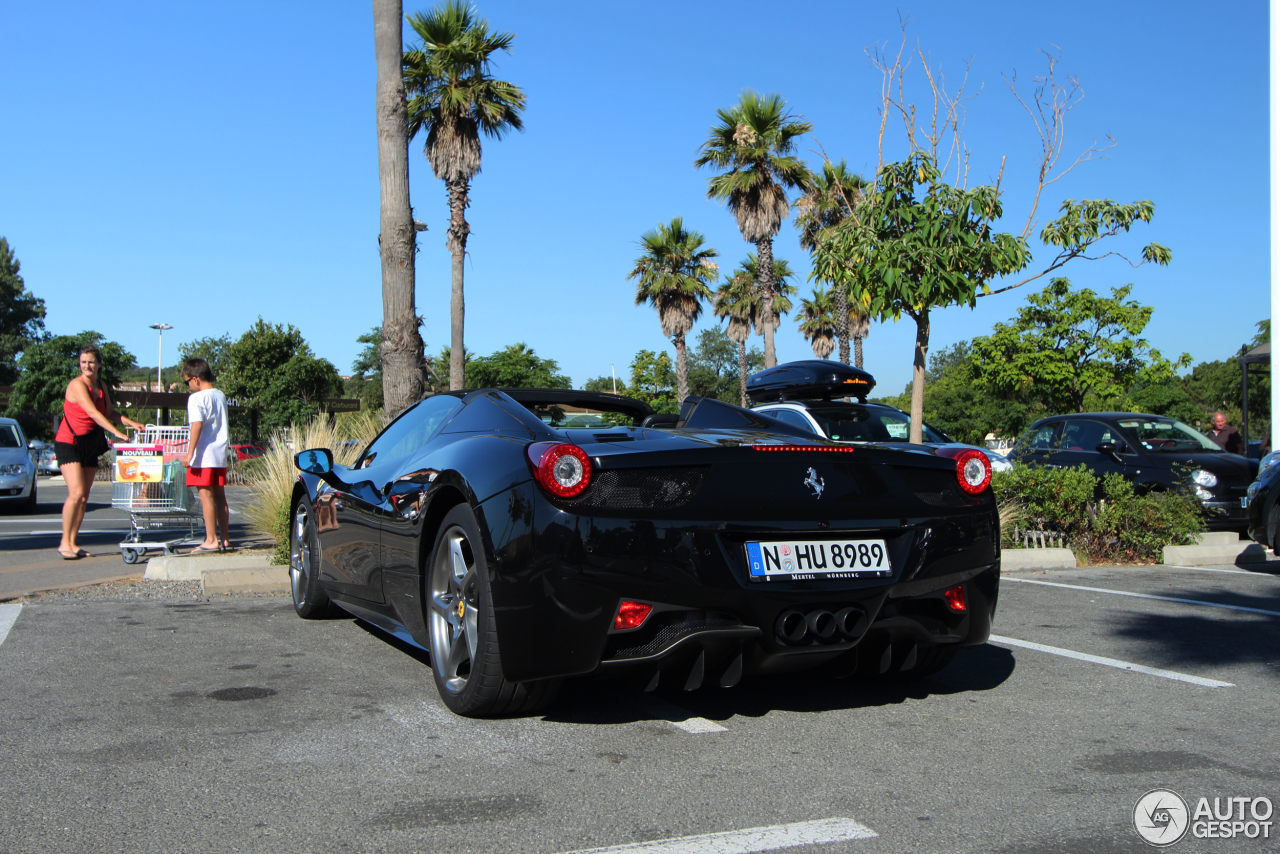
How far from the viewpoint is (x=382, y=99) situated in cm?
1012

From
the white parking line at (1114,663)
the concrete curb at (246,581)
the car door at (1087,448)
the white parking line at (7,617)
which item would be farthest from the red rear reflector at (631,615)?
the car door at (1087,448)

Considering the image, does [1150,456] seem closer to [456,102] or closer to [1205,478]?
[1205,478]

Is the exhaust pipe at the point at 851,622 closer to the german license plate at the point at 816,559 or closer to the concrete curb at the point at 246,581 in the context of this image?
the german license plate at the point at 816,559

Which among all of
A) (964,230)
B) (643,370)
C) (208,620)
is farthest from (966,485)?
(643,370)

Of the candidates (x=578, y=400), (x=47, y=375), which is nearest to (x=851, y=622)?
(x=578, y=400)

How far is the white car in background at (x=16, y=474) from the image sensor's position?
611 inches

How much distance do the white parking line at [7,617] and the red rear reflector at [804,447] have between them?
3.95m

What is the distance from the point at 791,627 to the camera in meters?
3.40

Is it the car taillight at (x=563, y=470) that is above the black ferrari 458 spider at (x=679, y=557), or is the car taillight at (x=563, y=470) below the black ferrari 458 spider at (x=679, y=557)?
above

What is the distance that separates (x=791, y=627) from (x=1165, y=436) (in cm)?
1016

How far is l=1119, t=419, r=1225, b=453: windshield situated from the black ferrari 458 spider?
8.81 m

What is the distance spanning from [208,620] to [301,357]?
42916mm

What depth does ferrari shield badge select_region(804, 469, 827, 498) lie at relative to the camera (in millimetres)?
3541

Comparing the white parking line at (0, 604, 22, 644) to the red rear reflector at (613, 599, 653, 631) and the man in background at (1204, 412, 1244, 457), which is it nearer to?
the red rear reflector at (613, 599, 653, 631)
